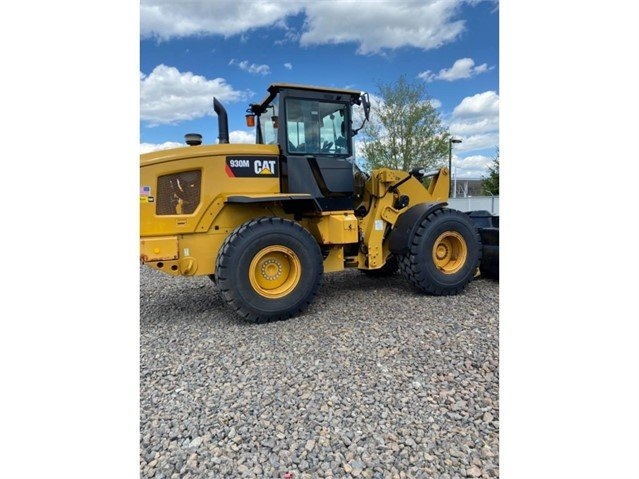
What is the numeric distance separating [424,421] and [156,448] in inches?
58.2

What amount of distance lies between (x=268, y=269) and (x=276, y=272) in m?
0.10

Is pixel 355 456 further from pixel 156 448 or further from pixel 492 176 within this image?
pixel 492 176

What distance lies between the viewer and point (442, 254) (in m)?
5.21

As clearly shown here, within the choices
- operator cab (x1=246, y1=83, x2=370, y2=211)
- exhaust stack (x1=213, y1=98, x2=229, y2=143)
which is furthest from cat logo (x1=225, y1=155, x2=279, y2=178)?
exhaust stack (x1=213, y1=98, x2=229, y2=143)

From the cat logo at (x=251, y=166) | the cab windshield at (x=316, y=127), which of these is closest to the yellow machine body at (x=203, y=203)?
the cat logo at (x=251, y=166)

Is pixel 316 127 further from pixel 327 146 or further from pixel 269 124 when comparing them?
pixel 269 124

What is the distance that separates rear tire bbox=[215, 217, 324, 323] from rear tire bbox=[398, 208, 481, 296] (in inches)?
49.4

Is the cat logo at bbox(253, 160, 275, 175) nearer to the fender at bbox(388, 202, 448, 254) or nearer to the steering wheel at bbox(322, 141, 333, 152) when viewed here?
the steering wheel at bbox(322, 141, 333, 152)

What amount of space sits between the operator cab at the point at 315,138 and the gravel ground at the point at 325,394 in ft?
4.79

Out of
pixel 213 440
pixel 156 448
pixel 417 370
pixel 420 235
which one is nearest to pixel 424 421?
pixel 417 370

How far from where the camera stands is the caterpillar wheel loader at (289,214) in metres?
4.11

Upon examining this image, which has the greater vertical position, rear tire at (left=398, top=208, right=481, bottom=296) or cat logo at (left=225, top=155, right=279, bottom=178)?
cat logo at (left=225, top=155, right=279, bottom=178)

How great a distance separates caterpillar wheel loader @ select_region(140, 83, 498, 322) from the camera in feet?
13.5

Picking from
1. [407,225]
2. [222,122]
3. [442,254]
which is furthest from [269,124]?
[442,254]
